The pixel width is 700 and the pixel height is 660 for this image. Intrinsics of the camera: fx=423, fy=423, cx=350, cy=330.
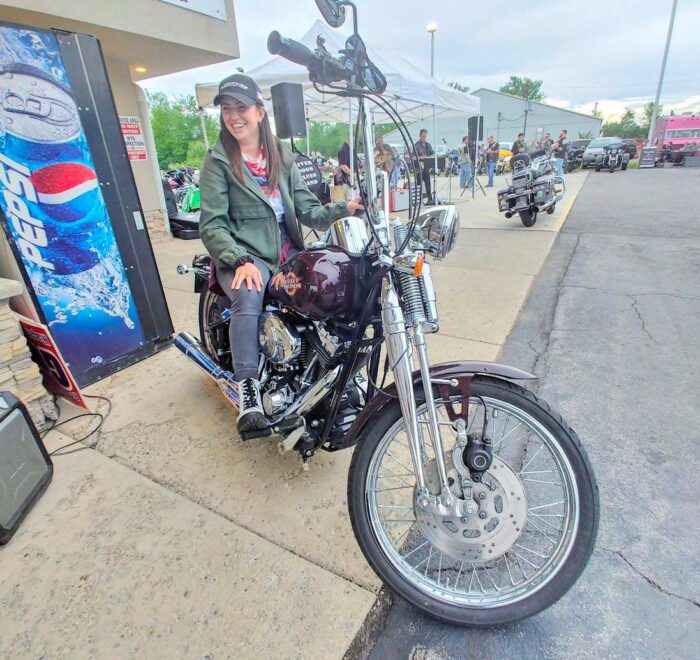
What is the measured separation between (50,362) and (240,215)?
155 cm

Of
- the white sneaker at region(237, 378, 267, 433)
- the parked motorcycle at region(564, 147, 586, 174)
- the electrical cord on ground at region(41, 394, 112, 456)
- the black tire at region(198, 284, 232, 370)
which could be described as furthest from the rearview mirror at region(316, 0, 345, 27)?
the parked motorcycle at region(564, 147, 586, 174)

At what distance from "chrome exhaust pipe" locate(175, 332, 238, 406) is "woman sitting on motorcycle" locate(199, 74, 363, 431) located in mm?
310

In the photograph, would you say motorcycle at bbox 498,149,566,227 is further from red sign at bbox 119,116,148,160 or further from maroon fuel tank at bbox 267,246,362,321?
maroon fuel tank at bbox 267,246,362,321

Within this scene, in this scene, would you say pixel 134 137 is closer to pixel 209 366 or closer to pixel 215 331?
pixel 215 331

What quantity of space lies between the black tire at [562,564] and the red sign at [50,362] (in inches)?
78.1

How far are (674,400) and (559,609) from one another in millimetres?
1807

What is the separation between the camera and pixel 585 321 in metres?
3.88

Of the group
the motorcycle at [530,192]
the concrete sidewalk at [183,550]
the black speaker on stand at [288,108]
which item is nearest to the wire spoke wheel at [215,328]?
the concrete sidewalk at [183,550]

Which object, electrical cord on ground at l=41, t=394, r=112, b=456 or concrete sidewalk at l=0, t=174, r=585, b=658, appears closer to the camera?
concrete sidewalk at l=0, t=174, r=585, b=658

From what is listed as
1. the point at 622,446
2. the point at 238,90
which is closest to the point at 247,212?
the point at 238,90

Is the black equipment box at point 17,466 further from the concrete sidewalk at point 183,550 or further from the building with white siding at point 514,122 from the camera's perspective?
the building with white siding at point 514,122

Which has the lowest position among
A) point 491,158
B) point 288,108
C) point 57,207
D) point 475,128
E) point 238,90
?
point 491,158

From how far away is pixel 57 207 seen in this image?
107 inches

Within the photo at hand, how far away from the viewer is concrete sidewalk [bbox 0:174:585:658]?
145 cm
